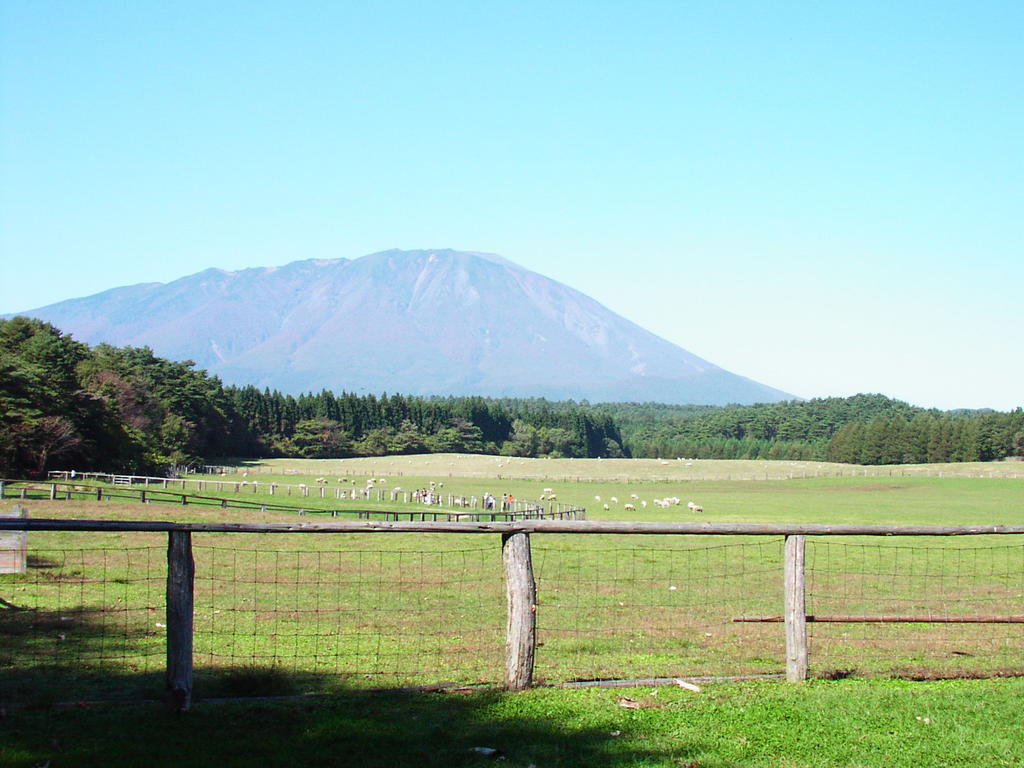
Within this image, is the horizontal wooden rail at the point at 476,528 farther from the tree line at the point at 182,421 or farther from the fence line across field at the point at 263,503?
the tree line at the point at 182,421

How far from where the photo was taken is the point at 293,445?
154 metres

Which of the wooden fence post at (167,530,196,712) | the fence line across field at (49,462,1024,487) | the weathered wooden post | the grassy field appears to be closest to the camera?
the grassy field

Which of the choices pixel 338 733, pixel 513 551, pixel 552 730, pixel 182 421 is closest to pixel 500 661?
pixel 513 551

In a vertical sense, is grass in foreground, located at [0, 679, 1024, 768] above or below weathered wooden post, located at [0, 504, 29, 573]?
below

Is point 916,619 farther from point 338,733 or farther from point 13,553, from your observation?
point 13,553

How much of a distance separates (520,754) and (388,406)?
172153 millimetres

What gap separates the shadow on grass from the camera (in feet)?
23.8

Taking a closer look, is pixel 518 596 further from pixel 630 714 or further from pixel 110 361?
pixel 110 361

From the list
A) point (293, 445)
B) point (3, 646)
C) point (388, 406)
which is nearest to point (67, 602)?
point (3, 646)

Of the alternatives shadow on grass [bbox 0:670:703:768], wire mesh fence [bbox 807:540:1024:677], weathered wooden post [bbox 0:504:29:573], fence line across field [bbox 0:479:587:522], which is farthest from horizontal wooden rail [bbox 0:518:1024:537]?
fence line across field [bbox 0:479:587:522]

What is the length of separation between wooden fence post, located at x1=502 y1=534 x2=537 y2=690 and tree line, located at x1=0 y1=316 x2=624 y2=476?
5649cm

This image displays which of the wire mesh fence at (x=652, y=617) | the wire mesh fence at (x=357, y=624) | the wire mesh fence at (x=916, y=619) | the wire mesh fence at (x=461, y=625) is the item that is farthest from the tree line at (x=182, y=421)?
the wire mesh fence at (x=916, y=619)

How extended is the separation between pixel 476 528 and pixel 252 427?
487 feet

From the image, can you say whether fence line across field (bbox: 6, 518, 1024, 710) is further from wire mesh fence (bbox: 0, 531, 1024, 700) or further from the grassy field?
wire mesh fence (bbox: 0, 531, 1024, 700)
